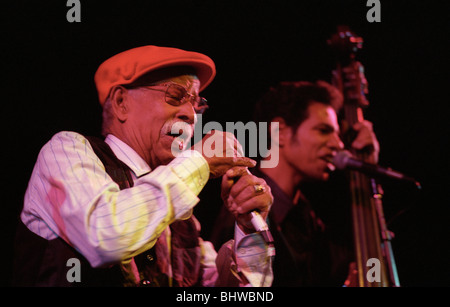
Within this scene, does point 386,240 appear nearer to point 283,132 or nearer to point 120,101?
point 283,132

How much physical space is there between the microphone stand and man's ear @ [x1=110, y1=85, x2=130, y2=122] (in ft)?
4.64

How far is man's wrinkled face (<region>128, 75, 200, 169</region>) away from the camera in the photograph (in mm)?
1491

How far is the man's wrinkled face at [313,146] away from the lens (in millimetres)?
2600

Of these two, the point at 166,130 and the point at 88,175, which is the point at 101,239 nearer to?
the point at 88,175

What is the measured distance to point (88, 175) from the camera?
1.10m

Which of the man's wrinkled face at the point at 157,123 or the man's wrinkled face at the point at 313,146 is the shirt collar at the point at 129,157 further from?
the man's wrinkled face at the point at 313,146

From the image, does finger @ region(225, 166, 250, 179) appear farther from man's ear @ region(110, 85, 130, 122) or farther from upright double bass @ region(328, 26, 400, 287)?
upright double bass @ region(328, 26, 400, 287)

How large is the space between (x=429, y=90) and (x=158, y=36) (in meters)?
2.02

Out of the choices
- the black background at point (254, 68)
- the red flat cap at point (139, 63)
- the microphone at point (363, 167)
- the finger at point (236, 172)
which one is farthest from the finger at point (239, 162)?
the microphone at point (363, 167)

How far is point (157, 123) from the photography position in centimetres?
149

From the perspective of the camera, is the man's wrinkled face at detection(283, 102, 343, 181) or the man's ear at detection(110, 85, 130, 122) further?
the man's wrinkled face at detection(283, 102, 343, 181)

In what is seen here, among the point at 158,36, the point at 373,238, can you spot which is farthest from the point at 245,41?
the point at 373,238

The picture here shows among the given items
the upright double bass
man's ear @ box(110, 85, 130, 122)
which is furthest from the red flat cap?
the upright double bass
